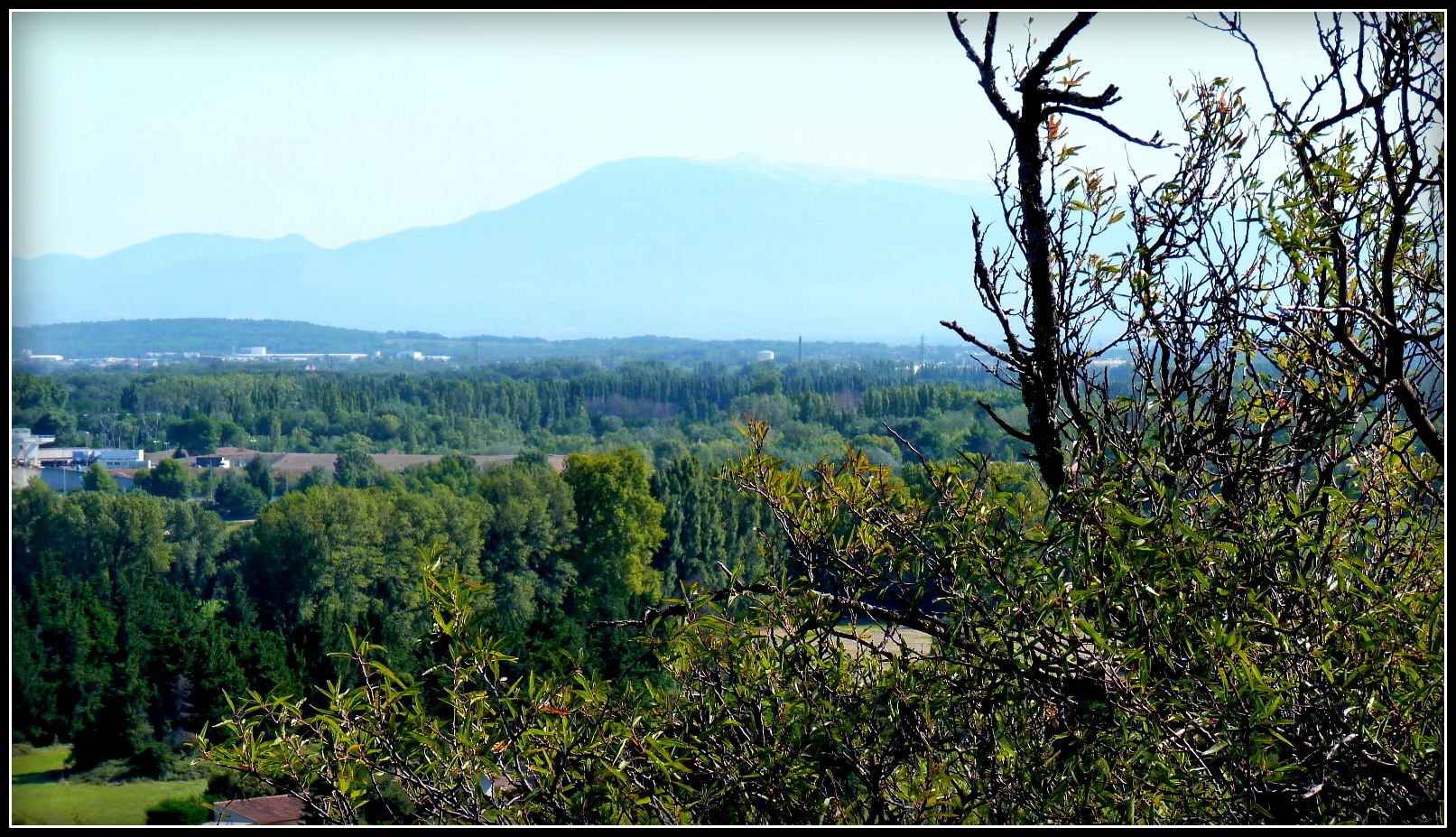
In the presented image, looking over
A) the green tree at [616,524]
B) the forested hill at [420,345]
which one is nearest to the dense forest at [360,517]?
the green tree at [616,524]

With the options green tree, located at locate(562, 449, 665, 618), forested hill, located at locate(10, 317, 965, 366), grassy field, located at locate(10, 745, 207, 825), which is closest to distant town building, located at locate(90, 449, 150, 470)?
forested hill, located at locate(10, 317, 965, 366)

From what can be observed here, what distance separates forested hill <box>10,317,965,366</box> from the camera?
83.8ft

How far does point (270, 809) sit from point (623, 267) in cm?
2756

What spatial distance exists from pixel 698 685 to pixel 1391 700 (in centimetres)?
123

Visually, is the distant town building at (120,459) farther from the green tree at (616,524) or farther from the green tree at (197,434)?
the green tree at (616,524)

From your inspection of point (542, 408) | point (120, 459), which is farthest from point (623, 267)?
point (542, 408)

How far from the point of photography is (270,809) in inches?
98.0

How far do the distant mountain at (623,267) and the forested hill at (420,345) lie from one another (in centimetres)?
74

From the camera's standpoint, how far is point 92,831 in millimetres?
1702

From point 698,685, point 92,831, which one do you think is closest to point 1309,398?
point 698,685

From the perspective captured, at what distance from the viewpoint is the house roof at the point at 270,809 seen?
7.10 feet

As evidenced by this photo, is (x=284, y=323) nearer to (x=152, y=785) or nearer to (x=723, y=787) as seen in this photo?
(x=152, y=785)

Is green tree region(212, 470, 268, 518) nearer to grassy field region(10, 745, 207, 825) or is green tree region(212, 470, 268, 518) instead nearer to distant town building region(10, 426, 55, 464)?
distant town building region(10, 426, 55, 464)

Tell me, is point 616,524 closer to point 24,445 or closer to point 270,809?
point 24,445
